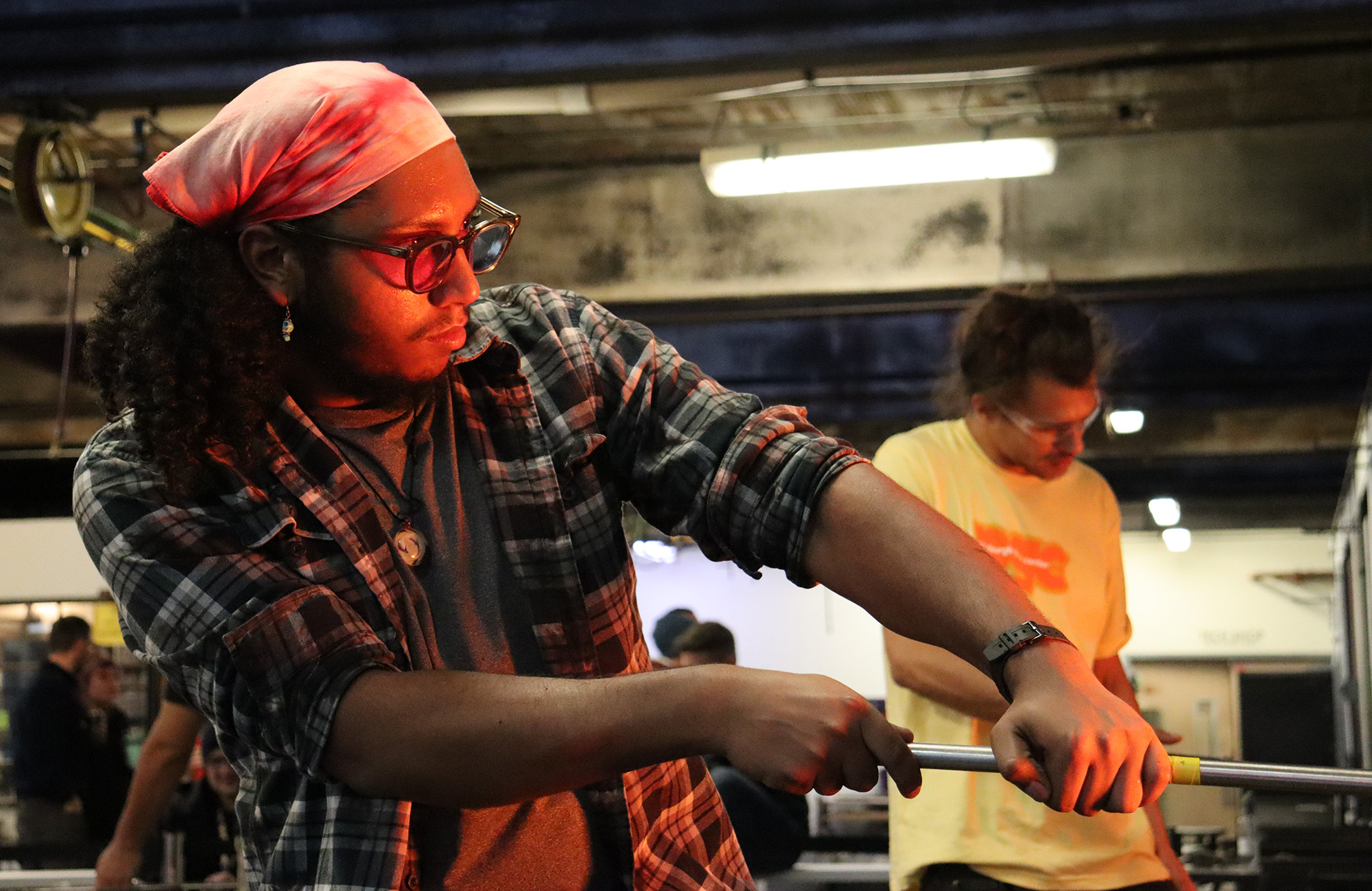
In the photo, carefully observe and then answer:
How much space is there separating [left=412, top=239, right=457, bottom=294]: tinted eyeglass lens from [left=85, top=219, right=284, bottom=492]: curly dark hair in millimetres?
179

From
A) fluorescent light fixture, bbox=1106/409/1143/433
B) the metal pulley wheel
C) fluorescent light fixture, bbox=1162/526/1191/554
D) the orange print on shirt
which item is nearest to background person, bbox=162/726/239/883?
the metal pulley wheel

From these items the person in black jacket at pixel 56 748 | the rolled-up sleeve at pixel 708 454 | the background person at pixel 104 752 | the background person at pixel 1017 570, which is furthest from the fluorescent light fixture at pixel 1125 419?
the rolled-up sleeve at pixel 708 454

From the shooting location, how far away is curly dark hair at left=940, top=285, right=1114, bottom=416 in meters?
2.72

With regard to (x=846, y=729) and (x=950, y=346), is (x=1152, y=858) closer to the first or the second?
(x=950, y=346)

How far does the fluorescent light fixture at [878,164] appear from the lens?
18.2 feet

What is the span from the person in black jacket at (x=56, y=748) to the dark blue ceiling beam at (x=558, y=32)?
3334mm

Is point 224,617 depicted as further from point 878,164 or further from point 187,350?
point 878,164

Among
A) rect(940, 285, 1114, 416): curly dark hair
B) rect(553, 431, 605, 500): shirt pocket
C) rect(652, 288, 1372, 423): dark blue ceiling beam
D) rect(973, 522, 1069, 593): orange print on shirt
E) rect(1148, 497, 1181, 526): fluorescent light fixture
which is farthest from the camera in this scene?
rect(1148, 497, 1181, 526): fluorescent light fixture

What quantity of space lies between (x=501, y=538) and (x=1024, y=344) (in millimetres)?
1618

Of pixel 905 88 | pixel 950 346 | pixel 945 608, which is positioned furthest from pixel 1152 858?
pixel 905 88

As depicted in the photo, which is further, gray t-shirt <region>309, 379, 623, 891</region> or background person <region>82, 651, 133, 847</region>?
background person <region>82, 651, 133, 847</region>

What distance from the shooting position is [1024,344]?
276 centimetres

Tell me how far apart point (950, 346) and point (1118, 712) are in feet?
6.47

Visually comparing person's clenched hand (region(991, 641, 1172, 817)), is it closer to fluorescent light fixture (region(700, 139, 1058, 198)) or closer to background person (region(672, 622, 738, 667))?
background person (region(672, 622, 738, 667))
